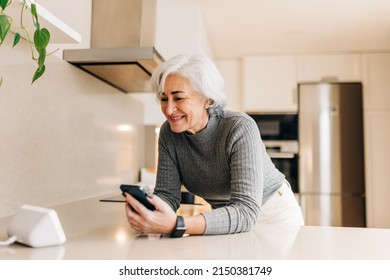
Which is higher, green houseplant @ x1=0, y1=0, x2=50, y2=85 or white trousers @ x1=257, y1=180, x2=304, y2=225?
green houseplant @ x1=0, y1=0, x2=50, y2=85

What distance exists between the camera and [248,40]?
3.37 m

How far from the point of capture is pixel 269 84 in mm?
3711

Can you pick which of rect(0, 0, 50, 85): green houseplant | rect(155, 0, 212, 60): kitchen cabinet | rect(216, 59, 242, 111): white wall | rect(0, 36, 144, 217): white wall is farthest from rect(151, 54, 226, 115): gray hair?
rect(216, 59, 242, 111): white wall

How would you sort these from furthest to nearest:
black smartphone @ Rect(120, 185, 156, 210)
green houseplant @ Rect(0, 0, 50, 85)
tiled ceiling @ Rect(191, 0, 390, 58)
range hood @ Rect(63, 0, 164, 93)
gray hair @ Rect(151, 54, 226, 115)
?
tiled ceiling @ Rect(191, 0, 390, 58) → range hood @ Rect(63, 0, 164, 93) → gray hair @ Rect(151, 54, 226, 115) → black smartphone @ Rect(120, 185, 156, 210) → green houseplant @ Rect(0, 0, 50, 85)

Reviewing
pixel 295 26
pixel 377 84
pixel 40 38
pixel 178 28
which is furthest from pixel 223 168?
pixel 377 84

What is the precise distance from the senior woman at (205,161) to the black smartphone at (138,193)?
0.04 ft

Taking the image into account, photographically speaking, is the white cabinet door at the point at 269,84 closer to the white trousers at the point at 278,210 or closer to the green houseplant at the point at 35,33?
the white trousers at the point at 278,210

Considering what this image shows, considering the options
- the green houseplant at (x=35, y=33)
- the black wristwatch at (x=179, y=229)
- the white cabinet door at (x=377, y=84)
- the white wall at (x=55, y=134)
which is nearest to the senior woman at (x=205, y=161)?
the black wristwatch at (x=179, y=229)

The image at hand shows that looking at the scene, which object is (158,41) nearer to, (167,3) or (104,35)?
(167,3)

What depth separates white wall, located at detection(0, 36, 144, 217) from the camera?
1.14m

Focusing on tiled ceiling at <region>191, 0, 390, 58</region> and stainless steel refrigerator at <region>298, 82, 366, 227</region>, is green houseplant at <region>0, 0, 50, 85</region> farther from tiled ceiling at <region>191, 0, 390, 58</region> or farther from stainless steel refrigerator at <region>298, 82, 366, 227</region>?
stainless steel refrigerator at <region>298, 82, 366, 227</region>

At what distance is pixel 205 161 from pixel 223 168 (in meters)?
0.06

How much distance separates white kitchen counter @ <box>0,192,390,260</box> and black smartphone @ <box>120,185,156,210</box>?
0.07m
